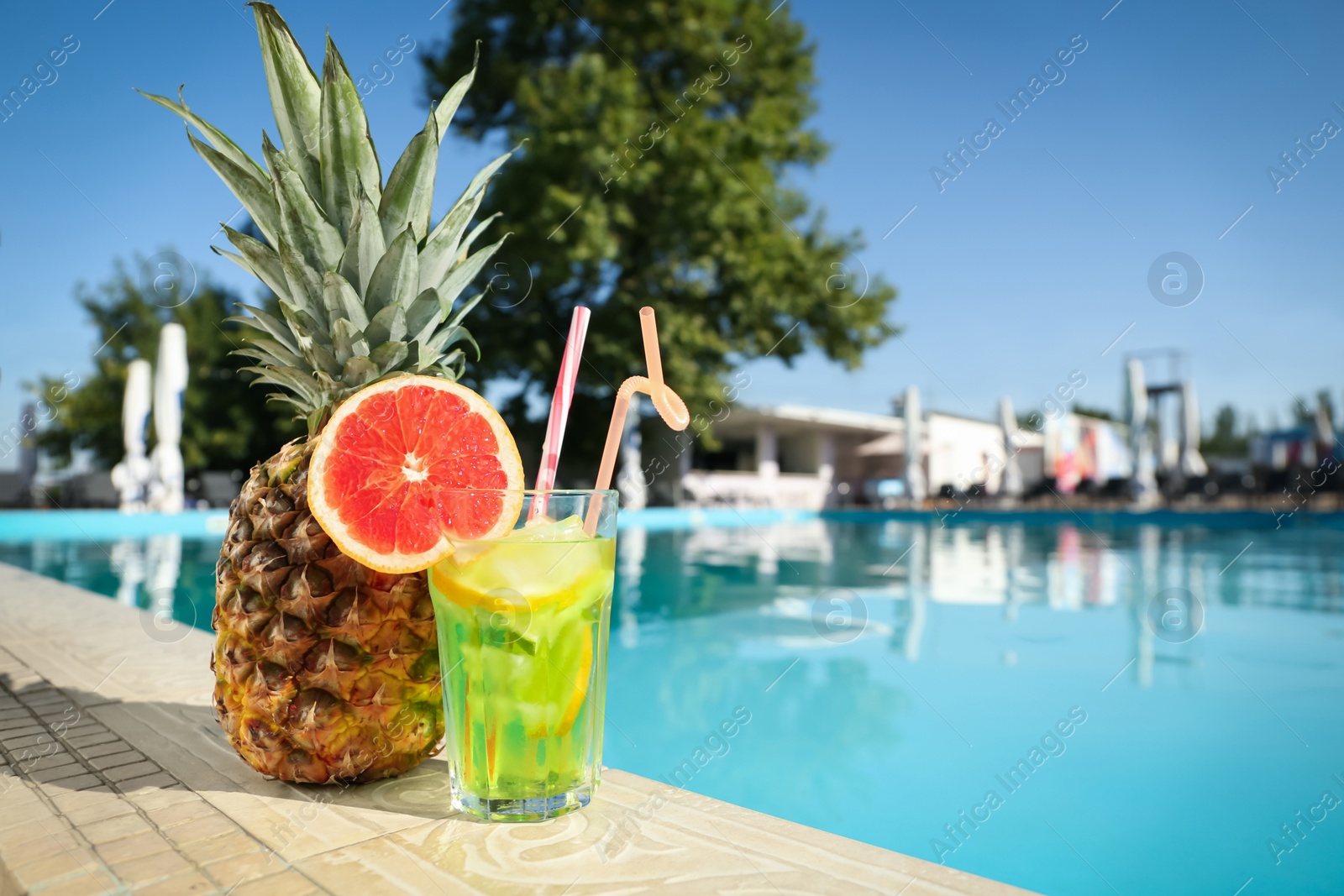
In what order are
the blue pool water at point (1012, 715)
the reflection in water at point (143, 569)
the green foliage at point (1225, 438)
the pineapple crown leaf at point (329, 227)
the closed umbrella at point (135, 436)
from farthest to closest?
1. the green foliage at point (1225, 438)
2. the closed umbrella at point (135, 436)
3. the reflection in water at point (143, 569)
4. the blue pool water at point (1012, 715)
5. the pineapple crown leaf at point (329, 227)

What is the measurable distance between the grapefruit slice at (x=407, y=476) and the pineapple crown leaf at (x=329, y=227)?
17 centimetres

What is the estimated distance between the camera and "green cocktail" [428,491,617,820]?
132cm

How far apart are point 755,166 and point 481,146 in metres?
6.82

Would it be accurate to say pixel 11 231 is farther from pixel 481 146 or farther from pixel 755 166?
pixel 755 166

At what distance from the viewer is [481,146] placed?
61.0 ft

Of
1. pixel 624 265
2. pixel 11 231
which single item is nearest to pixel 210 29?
pixel 11 231

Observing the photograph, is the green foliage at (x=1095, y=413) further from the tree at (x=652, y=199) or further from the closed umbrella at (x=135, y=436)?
the closed umbrella at (x=135, y=436)

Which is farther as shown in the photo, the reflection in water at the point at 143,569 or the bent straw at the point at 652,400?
the reflection in water at the point at 143,569

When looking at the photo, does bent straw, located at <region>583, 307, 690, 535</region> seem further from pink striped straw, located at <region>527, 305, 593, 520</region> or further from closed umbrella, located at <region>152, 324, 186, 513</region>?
closed umbrella, located at <region>152, 324, 186, 513</region>

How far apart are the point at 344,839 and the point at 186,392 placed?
28.6 metres

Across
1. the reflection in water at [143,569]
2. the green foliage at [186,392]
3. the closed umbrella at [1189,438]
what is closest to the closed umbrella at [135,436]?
the reflection in water at [143,569]

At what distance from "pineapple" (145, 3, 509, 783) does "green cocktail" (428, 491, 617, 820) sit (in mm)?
174

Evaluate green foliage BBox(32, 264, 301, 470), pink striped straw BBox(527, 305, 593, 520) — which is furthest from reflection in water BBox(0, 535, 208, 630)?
green foliage BBox(32, 264, 301, 470)

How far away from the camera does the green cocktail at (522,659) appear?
4.33 feet
